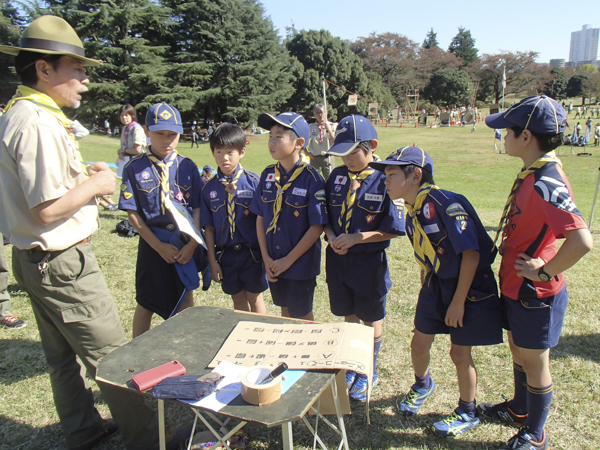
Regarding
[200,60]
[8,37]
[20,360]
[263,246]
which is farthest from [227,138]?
[8,37]

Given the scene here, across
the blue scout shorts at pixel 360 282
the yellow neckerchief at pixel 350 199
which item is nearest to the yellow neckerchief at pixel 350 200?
the yellow neckerchief at pixel 350 199

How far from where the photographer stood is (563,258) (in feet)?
6.51

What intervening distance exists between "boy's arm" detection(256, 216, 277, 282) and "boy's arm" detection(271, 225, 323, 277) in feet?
0.19

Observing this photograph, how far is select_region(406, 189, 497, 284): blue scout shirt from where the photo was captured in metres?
2.30

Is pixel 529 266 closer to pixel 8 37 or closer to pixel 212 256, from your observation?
pixel 212 256

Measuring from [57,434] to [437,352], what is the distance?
2920 millimetres

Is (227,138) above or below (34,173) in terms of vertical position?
above

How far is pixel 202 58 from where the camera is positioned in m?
35.9

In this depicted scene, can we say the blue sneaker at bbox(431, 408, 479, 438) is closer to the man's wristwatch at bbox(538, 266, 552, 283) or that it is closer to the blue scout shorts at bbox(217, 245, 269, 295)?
the man's wristwatch at bbox(538, 266, 552, 283)

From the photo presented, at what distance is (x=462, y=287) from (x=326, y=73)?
47.1m

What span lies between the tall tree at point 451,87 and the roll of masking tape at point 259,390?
204 feet

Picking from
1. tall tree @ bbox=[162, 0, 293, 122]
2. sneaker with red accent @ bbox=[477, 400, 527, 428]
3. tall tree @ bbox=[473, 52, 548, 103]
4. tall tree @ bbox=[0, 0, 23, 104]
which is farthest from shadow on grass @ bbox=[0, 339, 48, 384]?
tall tree @ bbox=[473, 52, 548, 103]

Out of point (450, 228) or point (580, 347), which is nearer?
point (450, 228)

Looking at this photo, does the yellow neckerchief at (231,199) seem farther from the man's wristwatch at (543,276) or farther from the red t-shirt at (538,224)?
the man's wristwatch at (543,276)
